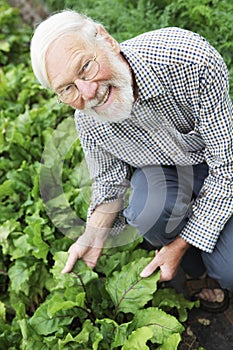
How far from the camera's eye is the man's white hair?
74.9 inches

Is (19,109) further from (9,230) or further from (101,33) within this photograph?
(101,33)

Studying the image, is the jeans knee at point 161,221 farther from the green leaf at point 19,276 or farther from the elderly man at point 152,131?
the green leaf at point 19,276

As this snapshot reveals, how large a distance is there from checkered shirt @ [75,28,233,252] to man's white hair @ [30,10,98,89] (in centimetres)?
21

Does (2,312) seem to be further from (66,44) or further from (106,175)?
(66,44)

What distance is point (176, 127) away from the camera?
2279 mm

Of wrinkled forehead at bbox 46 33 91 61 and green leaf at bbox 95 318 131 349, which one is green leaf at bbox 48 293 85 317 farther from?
wrinkled forehead at bbox 46 33 91 61

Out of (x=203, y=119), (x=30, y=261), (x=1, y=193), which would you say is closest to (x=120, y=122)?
(x=203, y=119)

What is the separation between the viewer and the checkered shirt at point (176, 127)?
2.04m

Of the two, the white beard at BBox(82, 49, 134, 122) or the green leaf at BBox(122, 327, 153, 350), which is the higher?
the white beard at BBox(82, 49, 134, 122)

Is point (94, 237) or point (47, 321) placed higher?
point (94, 237)

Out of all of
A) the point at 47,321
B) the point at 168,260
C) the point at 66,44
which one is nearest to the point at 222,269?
the point at 168,260

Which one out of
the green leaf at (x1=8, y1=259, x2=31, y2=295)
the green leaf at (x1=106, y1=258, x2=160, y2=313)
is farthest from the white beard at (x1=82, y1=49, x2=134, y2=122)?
the green leaf at (x1=8, y1=259, x2=31, y2=295)

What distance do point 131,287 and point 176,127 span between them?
0.75 m

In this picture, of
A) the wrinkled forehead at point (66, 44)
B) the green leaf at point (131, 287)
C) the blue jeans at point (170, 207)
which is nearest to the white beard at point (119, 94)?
the wrinkled forehead at point (66, 44)
